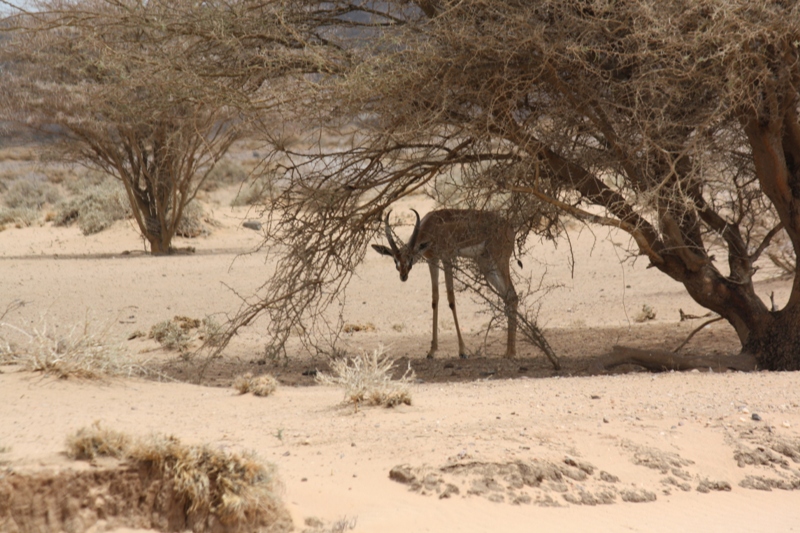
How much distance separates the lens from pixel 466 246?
31.7ft

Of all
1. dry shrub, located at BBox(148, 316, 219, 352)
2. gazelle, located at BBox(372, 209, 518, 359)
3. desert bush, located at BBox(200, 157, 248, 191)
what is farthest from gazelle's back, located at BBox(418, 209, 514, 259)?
desert bush, located at BBox(200, 157, 248, 191)

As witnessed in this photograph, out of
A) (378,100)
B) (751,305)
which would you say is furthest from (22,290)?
(751,305)

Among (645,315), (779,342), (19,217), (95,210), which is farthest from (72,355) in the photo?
(19,217)

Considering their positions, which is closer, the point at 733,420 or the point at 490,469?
the point at 490,469

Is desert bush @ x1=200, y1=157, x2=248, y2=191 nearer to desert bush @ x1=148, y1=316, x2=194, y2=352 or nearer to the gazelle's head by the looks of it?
desert bush @ x1=148, y1=316, x2=194, y2=352

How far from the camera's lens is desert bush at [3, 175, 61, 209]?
108ft

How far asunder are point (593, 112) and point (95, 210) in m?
21.3

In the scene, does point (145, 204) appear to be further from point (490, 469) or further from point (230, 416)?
point (490, 469)

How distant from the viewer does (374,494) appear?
13.3ft

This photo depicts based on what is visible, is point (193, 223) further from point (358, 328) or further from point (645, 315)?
point (645, 315)

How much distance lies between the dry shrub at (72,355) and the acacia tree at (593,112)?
2327 millimetres

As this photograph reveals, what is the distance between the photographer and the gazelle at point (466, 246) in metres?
9.41

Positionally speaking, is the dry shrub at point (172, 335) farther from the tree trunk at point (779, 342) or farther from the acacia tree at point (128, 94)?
the tree trunk at point (779, 342)

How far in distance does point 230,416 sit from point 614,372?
4.30 metres
